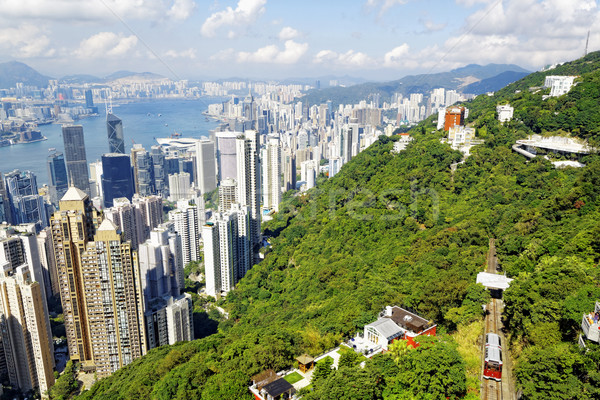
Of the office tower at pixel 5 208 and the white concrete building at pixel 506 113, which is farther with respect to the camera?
the office tower at pixel 5 208

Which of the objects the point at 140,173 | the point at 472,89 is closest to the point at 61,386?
the point at 140,173

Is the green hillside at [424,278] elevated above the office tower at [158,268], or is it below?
above

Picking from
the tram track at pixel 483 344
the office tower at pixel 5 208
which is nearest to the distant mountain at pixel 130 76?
the office tower at pixel 5 208

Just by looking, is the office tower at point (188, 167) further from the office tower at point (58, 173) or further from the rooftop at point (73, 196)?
the rooftop at point (73, 196)

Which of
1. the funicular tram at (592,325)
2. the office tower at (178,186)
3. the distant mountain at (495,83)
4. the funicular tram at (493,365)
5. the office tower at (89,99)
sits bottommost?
the office tower at (178,186)

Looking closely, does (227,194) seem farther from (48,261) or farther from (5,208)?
(5,208)

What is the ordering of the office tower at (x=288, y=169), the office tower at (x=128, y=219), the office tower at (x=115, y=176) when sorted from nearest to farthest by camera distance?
the office tower at (x=128, y=219)
the office tower at (x=115, y=176)
the office tower at (x=288, y=169)

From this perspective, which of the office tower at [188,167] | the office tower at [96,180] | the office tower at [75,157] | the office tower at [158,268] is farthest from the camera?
the office tower at [188,167]

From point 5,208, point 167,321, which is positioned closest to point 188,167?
point 5,208
